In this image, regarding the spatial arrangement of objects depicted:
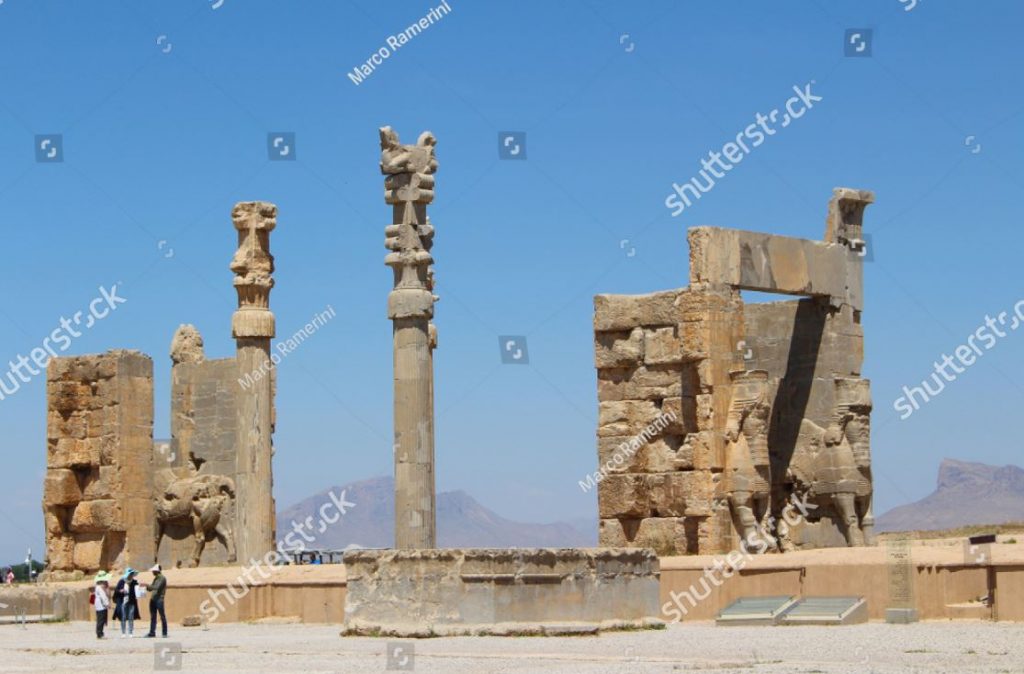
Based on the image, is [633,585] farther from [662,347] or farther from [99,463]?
[99,463]

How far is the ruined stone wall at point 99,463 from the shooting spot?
1118 inches

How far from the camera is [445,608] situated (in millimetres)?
17062

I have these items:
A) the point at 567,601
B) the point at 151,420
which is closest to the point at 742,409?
the point at 567,601

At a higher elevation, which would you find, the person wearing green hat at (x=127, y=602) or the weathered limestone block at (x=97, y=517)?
the weathered limestone block at (x=97, y=517)

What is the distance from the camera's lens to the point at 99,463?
2873cm

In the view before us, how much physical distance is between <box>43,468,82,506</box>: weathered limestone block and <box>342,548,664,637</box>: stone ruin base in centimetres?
1253

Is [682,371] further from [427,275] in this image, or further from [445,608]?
[445,608]

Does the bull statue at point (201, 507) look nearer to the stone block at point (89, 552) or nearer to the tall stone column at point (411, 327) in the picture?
the stone block at point (89, 552)

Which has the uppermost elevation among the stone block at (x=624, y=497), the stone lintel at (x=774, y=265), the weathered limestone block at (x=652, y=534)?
the stone lintel at (x=774, y=265)

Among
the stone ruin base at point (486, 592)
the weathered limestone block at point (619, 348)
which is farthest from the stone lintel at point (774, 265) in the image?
the stone ruin base at point (486, 592)

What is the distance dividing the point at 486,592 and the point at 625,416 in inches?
339

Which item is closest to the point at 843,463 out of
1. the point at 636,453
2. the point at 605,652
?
the point at 636,453

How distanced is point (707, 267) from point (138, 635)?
8580mm

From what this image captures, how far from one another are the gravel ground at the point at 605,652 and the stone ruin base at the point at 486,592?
0.24 meters
